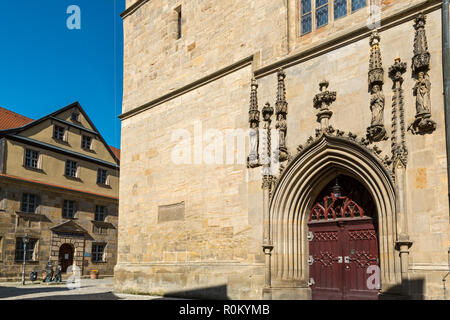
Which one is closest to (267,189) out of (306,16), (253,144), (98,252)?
(253,144)

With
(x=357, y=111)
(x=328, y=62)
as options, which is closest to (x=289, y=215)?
(x=357, y=111)

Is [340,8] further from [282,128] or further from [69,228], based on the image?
[69,228]

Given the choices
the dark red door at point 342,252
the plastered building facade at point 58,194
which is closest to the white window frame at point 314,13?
the dark red door at point 342,252

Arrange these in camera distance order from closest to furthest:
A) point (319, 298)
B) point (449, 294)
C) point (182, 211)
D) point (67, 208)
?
point (449, 294) → point (319, 298) → point (182, 211) → point (67, 208)

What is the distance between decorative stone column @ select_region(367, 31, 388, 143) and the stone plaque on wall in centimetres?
548

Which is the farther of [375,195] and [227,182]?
[227,182]

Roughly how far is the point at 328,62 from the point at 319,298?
15.6ft

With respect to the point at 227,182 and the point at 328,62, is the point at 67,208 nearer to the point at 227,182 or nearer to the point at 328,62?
the point at 227,182

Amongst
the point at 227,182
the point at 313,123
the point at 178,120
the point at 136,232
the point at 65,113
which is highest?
the point at 65,113

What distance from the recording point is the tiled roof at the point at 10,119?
24.7m

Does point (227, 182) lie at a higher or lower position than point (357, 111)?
lower

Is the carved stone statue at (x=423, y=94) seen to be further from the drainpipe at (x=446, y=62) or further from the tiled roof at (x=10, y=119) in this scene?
the tiled roof at (x=10, y=119)

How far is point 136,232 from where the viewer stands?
13.5 meters

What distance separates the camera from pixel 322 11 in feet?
32.6
